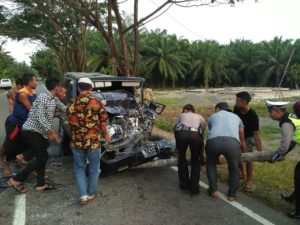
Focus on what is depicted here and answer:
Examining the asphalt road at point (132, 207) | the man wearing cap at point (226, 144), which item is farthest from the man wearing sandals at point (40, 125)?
the man wearing cap at point (226, 144)

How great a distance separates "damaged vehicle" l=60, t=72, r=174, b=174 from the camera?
6.31m

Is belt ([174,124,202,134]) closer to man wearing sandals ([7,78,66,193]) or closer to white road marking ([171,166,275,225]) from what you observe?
white road marking ([171,166,275,225])

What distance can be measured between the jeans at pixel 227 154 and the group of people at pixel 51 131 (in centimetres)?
167

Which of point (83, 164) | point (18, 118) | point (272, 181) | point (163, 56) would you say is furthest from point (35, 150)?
point (163, 56)

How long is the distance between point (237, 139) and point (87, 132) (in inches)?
92.3

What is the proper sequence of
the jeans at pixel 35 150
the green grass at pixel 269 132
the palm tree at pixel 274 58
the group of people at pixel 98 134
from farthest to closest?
the palm tree at pixel 274 58 < the green grass at pixel 269 132 < the jeans at pixel 35 150 < the group of people at pixel 98 134

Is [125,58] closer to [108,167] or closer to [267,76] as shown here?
[108,167]

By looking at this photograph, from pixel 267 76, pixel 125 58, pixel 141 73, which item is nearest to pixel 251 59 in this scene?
pixel 267 76

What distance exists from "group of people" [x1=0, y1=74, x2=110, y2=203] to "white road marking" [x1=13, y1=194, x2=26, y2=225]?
22 centimetres

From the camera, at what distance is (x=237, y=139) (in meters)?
5.39

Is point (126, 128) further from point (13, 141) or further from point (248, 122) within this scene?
point (248, 122)

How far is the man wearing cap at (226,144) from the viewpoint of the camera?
5.31 m

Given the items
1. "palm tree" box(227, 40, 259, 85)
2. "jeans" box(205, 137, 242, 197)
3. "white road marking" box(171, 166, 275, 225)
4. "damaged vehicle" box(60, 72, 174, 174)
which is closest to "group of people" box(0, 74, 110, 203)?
"damaged vehicle" box(60, 72, 174, 174)

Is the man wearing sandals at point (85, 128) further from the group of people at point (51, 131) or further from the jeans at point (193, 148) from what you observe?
the jeans at point (193, 148)
